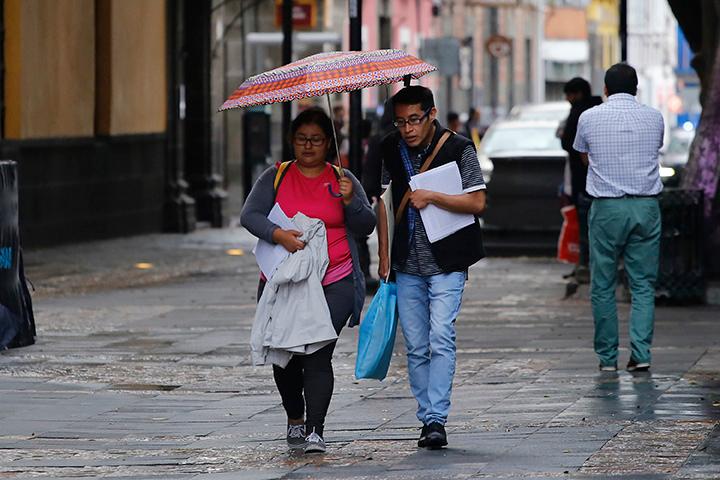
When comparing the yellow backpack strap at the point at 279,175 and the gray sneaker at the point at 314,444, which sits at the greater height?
the yellow backpack strap at the point at 279,175

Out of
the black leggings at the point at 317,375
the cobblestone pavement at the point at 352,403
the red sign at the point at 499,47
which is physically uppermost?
the red sign at the point at 499,47

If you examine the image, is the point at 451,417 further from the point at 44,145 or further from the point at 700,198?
the point at 44,145

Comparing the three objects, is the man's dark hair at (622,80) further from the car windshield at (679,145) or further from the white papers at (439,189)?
the car windshield at (679,145)

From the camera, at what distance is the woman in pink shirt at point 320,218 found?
9031 mm

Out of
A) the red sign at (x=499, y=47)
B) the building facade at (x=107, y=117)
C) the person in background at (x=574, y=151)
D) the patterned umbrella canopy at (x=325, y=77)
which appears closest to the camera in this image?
the patterned umbrella canopy at (x=325, y=77)

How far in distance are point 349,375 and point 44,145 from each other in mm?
11888

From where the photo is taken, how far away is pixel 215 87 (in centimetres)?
3008

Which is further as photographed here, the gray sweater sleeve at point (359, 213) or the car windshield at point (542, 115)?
the car windshield at point (542, 115)

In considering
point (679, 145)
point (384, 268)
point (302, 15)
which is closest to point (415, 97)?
point (384, 268)

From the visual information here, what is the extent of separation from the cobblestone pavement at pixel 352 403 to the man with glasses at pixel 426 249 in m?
0.34

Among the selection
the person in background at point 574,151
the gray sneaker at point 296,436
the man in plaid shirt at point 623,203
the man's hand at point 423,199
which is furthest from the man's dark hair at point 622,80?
the person in background at point 574,151

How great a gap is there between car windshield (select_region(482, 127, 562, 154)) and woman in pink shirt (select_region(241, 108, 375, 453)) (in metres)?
17.6

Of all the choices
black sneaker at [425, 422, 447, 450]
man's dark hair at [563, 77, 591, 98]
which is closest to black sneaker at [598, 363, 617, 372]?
black sneaker at [425, 422, 447, 450]

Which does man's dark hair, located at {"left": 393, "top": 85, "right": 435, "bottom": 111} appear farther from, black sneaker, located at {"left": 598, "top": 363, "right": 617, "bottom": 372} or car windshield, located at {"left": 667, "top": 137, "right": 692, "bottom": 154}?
car windshield, located at {"left": 667, "top": 137, "right": 692, "bottom": 154}
